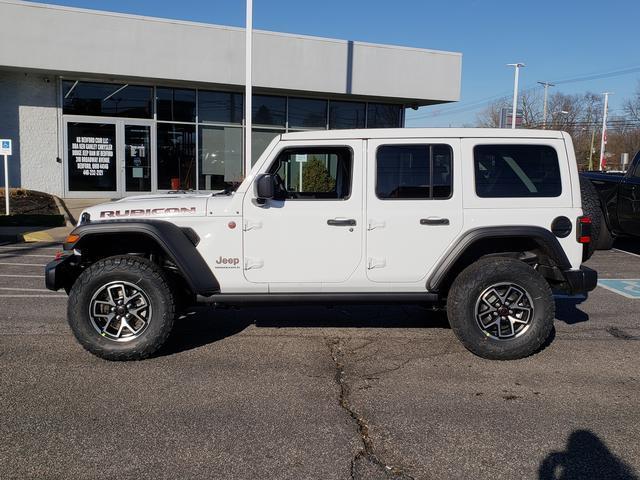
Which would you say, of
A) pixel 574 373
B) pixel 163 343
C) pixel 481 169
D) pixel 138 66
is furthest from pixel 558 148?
pixel 138 66

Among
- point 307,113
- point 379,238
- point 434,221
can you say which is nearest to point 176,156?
point 307,113

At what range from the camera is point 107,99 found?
60.8 feet

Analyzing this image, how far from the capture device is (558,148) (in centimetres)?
527

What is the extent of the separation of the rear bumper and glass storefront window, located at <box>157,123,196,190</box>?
52.0 ft

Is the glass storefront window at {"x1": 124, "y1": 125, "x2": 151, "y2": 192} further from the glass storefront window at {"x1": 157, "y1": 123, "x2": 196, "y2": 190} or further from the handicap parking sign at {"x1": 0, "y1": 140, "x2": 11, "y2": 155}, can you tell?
the handicap parking sign at {"x1": 0, "y1": 140, "x2": 11, "y2": 155}

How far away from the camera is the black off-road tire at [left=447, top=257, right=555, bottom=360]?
5.09m

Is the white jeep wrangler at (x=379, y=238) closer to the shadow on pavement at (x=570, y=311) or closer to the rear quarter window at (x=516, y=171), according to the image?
the rear quarter window at (x=516, y=171)

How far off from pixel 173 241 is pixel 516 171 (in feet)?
9.96

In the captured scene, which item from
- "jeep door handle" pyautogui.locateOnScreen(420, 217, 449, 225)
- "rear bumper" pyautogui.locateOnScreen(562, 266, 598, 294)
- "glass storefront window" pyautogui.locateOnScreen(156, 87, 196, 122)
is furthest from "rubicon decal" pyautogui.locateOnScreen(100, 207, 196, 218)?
"glass storefront window" pyautogui.locateOnScreen(156, 87, 196, 122)

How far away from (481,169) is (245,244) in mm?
2173

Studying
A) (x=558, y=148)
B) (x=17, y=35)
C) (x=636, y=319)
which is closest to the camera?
(x=558, y=148)

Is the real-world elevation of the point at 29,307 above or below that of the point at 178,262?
below

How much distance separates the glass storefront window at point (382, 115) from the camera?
867 inches

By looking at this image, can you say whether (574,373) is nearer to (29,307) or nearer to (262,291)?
(262,291)
